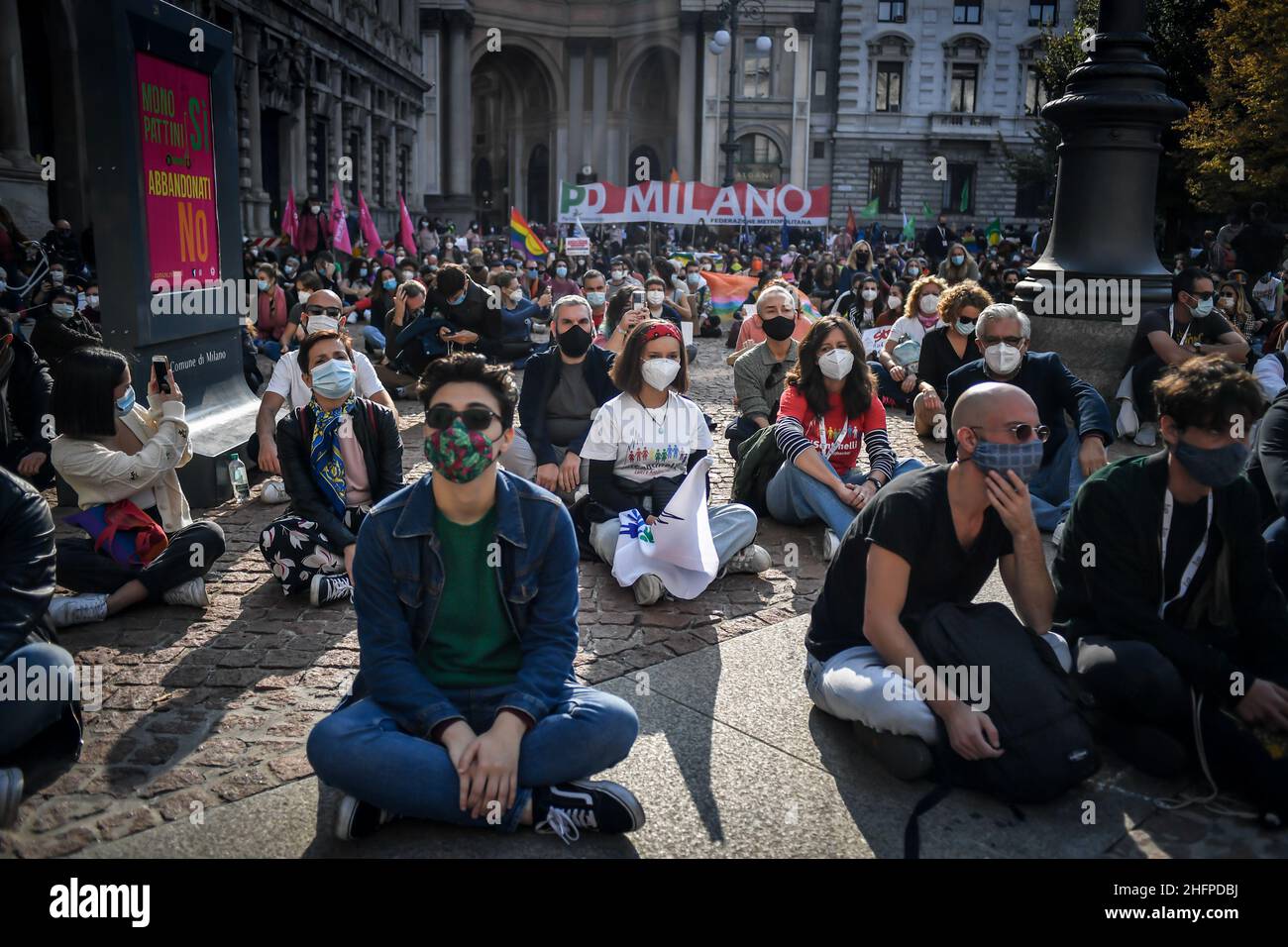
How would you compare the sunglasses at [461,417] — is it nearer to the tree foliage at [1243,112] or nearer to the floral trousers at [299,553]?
the floral trousers at [299,553]

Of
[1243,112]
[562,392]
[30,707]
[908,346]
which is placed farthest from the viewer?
[1243,112]

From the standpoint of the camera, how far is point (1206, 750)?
3713mm

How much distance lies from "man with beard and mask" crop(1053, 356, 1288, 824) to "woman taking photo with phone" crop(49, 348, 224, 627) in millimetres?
3992

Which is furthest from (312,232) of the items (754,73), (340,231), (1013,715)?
(754,73)

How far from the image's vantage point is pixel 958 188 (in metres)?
55.6

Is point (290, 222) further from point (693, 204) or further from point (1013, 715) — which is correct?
point (1013, 715)

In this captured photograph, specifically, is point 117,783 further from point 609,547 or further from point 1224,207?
point 1224,207

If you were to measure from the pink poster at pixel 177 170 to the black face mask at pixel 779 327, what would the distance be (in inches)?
169

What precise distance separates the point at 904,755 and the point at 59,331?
7221 mm

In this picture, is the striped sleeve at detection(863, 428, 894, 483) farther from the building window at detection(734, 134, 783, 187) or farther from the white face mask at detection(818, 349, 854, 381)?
the building window at detection(734, 134, 783, 187)

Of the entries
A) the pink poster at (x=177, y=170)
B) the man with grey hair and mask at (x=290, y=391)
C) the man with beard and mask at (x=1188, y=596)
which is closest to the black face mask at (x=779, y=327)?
the man with grey hair and mask at (x=290, y=391)
